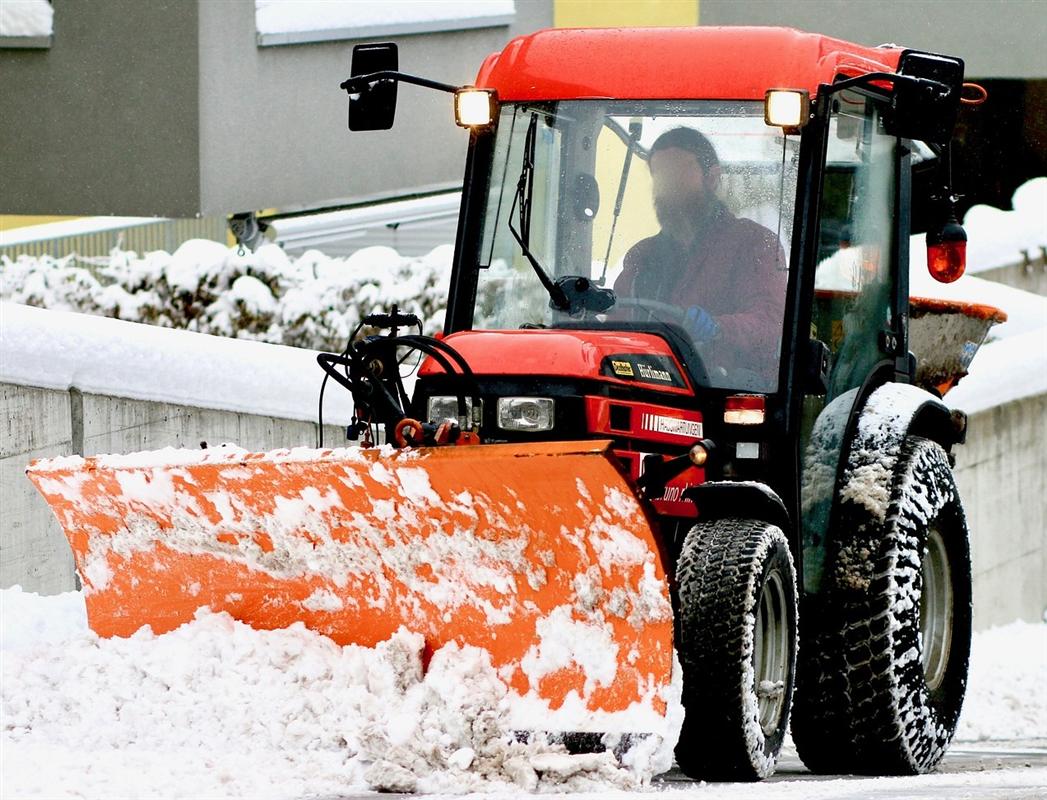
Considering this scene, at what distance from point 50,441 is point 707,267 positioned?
11.6 feet

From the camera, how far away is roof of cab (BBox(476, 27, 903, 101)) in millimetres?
6285

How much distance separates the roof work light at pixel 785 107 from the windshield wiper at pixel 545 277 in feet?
2.48

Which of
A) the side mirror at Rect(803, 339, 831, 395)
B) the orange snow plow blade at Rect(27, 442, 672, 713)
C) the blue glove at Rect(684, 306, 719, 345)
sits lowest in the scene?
the orange snow plow blade at Rect(27, 442, 672, 713)

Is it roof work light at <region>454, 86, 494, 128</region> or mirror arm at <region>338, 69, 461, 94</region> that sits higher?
mirror arm at <region>338, 69, 461, 94</region>

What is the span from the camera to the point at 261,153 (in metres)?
13.1

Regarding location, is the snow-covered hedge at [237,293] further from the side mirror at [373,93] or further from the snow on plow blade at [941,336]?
the side mirror at [373,93]

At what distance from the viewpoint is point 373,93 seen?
652cm

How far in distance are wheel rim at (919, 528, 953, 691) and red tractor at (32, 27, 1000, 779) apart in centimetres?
6

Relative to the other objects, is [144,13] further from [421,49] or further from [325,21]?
[421,49]

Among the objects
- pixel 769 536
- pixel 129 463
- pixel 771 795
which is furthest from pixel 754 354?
pixel 129 463

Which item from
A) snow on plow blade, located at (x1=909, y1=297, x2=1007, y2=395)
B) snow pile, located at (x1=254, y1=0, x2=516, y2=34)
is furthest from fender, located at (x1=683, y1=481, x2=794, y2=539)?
snow pile, located at (x1=254, y1=0, x2=516, y2=34)

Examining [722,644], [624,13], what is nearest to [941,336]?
[722,644]

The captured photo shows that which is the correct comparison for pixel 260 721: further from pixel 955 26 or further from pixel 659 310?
pixel 955 26

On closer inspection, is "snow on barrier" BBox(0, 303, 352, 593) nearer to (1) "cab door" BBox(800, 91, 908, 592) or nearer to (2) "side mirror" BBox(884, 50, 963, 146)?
(1) "cab door" BBox(800, 91, 908, 592)
